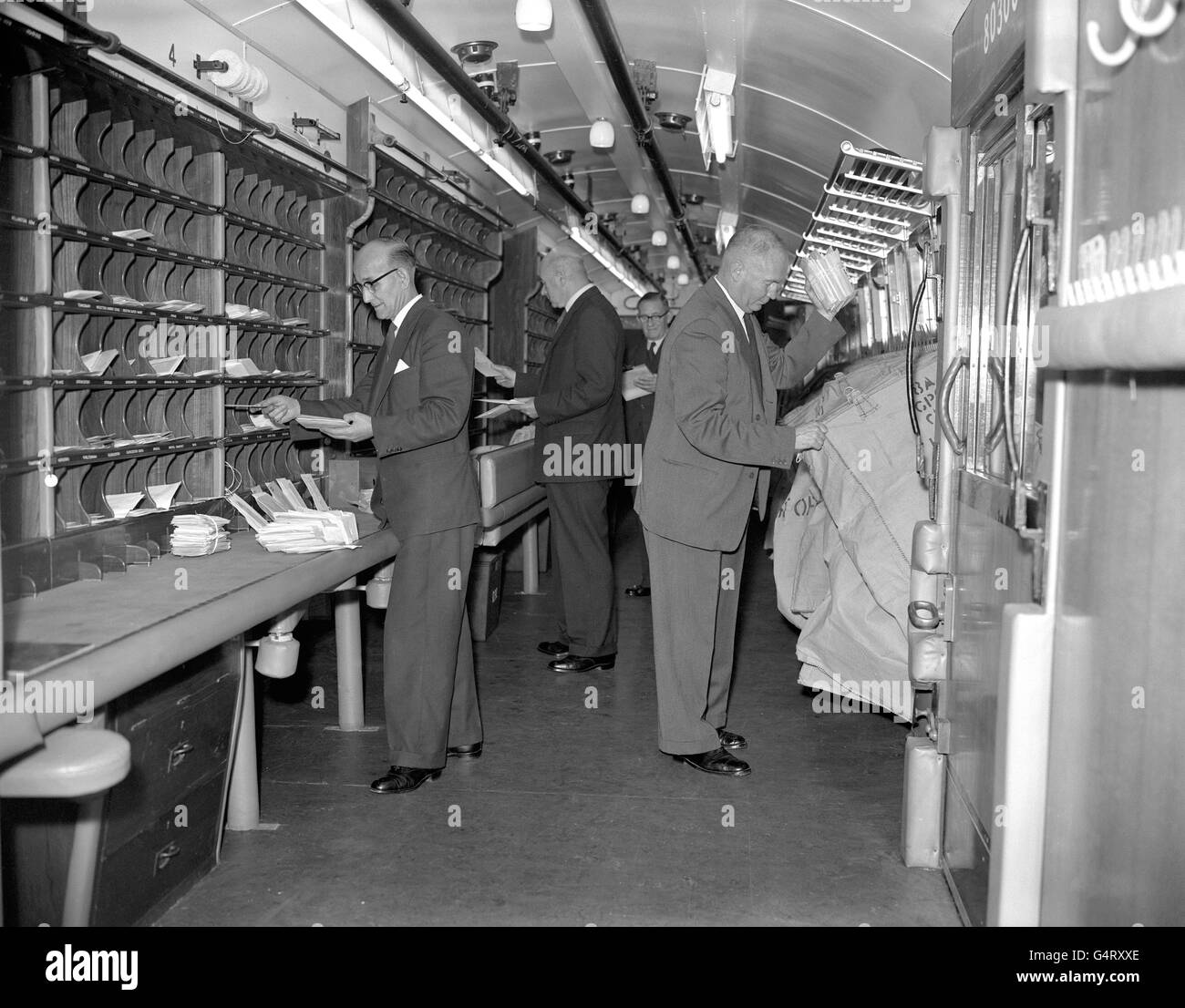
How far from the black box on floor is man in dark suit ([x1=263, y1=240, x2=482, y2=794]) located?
79.6 inches

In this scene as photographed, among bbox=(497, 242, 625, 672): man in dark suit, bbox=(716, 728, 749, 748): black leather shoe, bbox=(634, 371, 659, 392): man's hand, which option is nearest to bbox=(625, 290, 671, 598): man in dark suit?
bbox=(634, 371, 659, 392): man's hand

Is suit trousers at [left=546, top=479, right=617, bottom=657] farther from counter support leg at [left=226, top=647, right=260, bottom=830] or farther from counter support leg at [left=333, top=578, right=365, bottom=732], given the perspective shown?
counter support leg at [left=226, top=647, right=260, bottom=830]

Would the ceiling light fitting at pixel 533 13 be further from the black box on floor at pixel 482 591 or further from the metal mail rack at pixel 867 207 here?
the black box on floor at pixel 482 591

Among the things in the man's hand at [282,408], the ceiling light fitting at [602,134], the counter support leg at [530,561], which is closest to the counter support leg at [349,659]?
the man's hand at [282,408]

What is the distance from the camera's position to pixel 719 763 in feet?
13.0

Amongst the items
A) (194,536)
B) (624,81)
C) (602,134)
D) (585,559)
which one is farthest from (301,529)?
(602,134)

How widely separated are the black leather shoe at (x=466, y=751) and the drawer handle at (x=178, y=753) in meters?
1.30

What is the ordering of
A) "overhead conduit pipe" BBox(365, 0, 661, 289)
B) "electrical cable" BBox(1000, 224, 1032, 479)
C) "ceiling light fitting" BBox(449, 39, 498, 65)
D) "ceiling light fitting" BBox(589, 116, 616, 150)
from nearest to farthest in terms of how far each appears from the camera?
"electrical cable" BBox(1000, 224, 1032, 479) → "overhead conduit pipe" BBox(365, 0, 661, 289) → "ceiling light fitting" BBox(449, 39, 498, 65) → "ceiling light fitting" BBox(589, 116, 616, 150)

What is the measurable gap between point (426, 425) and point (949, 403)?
1.55 m

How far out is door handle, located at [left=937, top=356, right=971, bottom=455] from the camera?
2.98 meters

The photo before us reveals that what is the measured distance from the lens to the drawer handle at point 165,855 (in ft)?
9.20

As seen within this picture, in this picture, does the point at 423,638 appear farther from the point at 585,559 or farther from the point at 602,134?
the point at 602,134

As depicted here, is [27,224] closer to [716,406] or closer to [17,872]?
[17,872]
